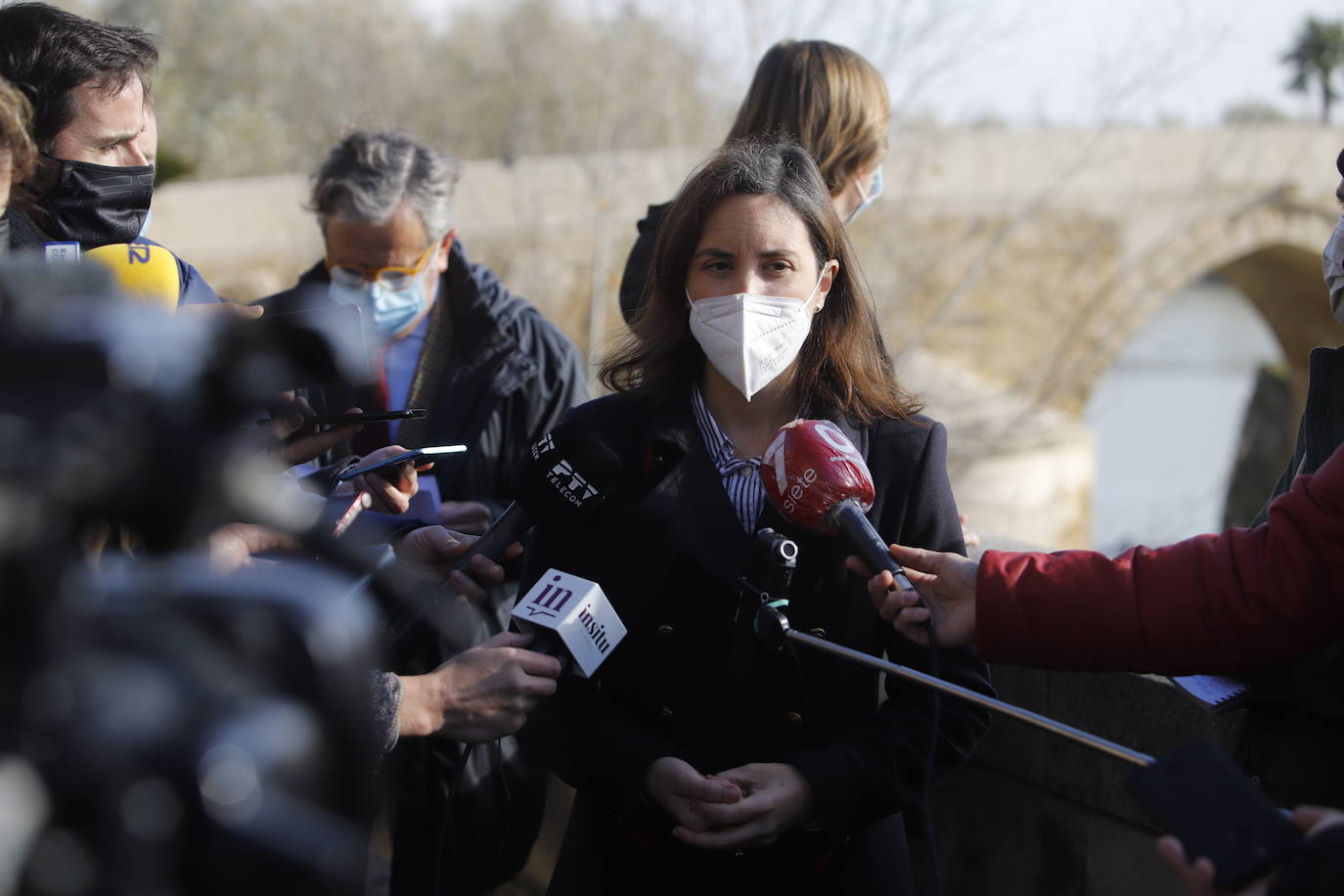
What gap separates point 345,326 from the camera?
1.49 meters

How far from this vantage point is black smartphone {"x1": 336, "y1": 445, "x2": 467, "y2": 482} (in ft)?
7.57

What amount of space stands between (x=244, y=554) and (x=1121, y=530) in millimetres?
22693

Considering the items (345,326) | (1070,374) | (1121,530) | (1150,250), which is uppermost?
(345,326)

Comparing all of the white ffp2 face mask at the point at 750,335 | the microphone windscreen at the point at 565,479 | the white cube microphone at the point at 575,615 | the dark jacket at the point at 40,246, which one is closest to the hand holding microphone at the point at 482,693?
the white cube microphone at the point at 575,615

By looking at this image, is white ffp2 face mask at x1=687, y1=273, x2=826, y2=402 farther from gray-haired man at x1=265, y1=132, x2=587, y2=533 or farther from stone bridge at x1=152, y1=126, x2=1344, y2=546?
stone bridge at x1=152, y1=126, x2=1344, y2=546

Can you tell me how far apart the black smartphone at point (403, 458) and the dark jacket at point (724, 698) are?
25 centimetres

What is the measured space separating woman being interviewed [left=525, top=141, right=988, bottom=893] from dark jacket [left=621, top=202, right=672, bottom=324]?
2.11ft

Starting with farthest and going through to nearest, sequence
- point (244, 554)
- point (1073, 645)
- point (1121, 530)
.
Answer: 1. point (1121, 530)
2. point (1073, 645)
3. point (244, 554)

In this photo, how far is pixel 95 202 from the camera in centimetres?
261

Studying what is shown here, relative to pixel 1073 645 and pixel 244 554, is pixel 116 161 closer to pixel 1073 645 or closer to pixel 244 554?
pixel 244 554

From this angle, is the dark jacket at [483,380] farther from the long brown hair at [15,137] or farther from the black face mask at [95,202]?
the long brown hair at [15,137]

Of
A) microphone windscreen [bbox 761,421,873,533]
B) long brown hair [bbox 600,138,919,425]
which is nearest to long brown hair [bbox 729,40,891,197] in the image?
long brown hair [bbox 600,138,919,425]

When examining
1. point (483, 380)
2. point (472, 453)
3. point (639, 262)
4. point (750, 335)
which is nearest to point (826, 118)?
point (639, 262)

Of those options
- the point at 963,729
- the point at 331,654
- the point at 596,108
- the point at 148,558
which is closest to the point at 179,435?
the point at 148,558
